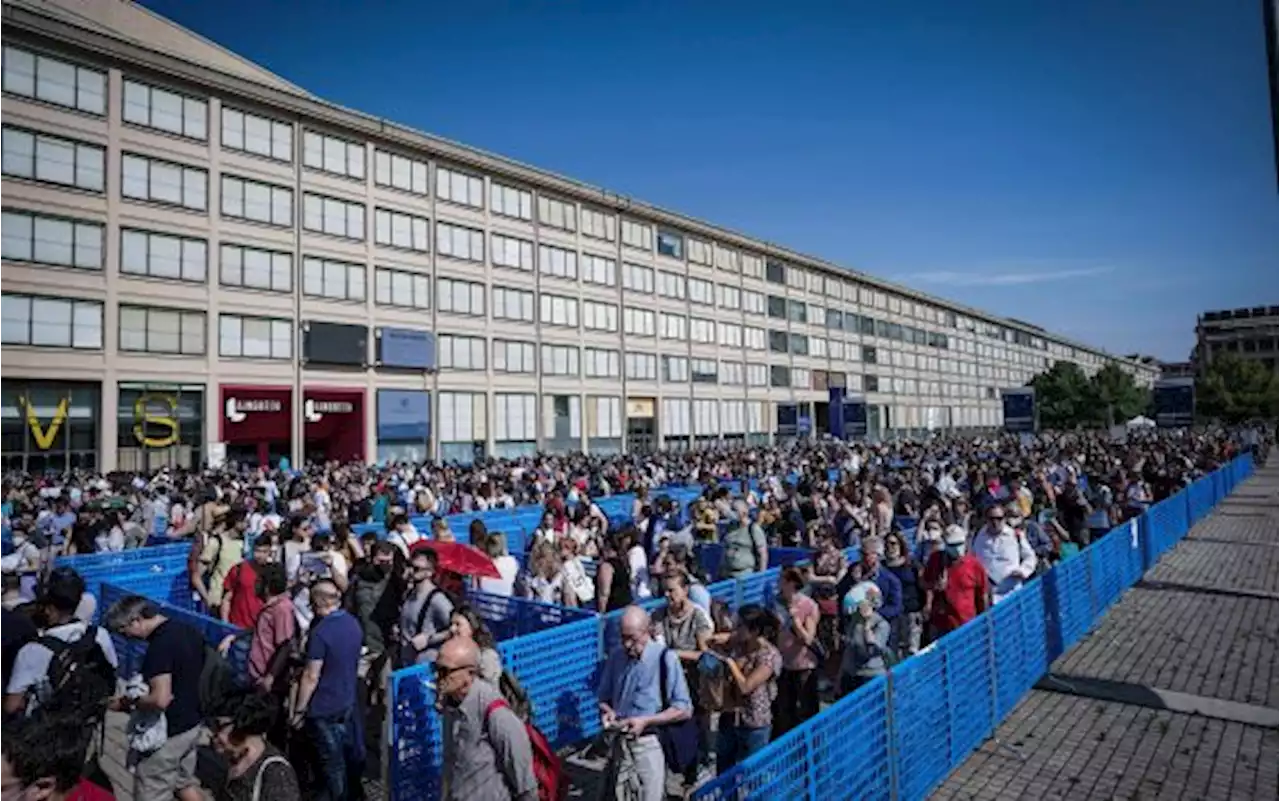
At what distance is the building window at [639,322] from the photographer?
196 ft

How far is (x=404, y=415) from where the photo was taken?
147 ft

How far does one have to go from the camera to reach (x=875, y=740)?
17.9 ft

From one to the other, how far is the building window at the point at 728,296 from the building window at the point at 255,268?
124 feet

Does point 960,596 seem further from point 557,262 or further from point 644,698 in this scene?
point 557,262

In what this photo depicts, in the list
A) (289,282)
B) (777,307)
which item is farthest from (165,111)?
(777,307)

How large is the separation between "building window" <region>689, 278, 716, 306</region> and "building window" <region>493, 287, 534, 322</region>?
17.7 meters

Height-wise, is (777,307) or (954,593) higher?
(777,307)

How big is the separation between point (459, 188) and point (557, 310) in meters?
10.4

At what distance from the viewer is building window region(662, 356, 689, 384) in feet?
205

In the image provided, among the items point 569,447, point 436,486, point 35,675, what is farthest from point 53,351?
point 35,675

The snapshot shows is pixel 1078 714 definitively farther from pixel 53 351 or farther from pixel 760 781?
pixel 53 351

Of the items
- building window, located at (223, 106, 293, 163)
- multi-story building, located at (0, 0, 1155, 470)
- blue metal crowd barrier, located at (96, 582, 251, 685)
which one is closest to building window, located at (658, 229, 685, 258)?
multi-story building, located at (0, 0, 1155, 470)

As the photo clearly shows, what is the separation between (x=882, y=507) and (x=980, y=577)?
5.45 m

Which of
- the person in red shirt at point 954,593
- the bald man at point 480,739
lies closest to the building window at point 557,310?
the person in red shirt at point 954,593
